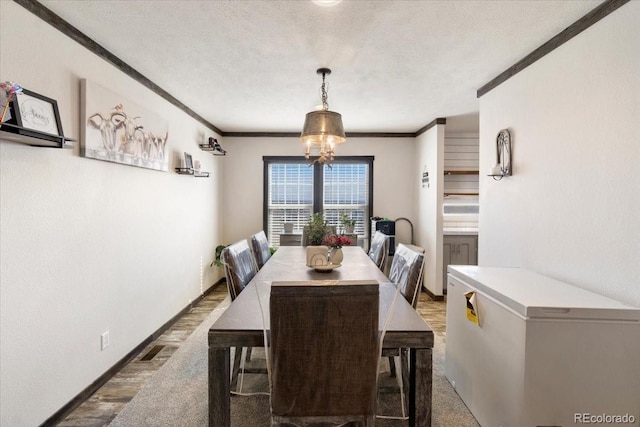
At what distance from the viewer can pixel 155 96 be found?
127 inches

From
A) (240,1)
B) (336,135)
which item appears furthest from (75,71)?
(336,135)

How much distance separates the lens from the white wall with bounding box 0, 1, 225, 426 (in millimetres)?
1724

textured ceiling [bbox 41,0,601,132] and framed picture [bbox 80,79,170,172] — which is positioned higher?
textured ceiling [bbox 41,0,601,132]

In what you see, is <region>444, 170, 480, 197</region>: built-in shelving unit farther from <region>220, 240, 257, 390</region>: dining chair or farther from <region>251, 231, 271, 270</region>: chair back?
<region>220, 240, 257, 390</region>: dining chair

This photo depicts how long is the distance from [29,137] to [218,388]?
5.22ft

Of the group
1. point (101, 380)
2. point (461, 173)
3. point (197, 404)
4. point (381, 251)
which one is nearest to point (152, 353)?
point (101, 380)

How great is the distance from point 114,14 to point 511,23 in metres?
2.47

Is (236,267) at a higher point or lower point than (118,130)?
lower

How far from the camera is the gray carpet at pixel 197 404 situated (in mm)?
2020

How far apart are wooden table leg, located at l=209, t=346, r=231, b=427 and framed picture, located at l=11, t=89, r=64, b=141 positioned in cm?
146

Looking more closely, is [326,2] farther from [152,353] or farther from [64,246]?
[152,353]

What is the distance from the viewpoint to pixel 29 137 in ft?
5.43

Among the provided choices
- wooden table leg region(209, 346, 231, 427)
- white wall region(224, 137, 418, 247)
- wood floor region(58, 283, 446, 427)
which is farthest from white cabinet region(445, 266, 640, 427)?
white wall region(224, 137, 418, 247)

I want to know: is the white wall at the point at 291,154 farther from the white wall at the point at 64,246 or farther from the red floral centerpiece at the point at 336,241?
the red floral centerpiece at the point at 336,241
